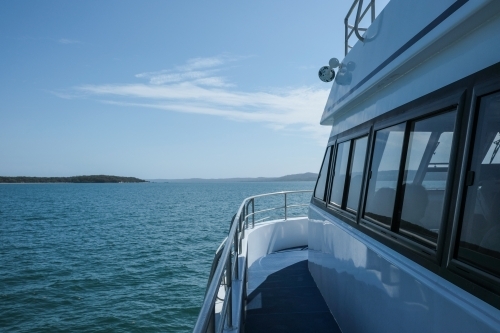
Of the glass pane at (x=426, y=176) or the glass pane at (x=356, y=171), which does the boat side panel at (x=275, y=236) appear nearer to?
the glass pane at (x=356, y=171)

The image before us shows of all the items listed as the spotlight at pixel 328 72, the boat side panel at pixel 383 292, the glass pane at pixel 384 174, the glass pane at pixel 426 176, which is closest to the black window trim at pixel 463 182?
the boat side panel at pixel 383 292

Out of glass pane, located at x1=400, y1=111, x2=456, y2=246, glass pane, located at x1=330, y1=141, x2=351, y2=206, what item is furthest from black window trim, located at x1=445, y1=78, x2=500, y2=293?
Answer: glass pane, located at x1=330, y1=141, x2=351, y2=206

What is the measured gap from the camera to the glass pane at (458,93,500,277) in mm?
1741

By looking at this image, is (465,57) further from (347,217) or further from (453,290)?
(347,217)

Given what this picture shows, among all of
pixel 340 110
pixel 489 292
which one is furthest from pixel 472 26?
pixel 340 110

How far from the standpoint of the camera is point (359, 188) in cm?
387

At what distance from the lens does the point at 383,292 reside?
285 centimetres

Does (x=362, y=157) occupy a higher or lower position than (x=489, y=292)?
higher

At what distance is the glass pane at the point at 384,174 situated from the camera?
2.94 metres

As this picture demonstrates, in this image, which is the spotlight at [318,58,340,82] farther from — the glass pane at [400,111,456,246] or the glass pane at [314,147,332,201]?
the glass pane at [400,111,456,246]

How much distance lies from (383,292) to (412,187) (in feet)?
2.60

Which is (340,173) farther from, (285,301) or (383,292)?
(383,292)

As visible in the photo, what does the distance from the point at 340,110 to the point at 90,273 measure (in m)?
19.6

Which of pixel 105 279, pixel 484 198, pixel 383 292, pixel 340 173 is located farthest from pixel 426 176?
pixel 105 279
